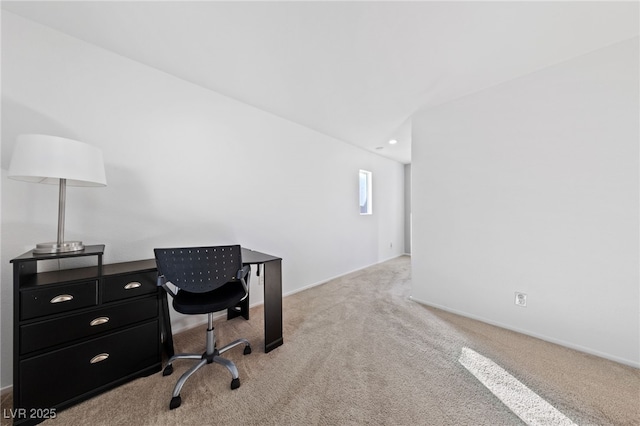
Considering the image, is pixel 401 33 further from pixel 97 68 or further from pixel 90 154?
pixel 97 68

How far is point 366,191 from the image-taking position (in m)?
4.93

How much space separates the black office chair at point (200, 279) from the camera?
4.99 feet

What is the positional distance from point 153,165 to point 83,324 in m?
1.35

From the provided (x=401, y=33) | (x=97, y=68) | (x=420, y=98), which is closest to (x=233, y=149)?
(x=97, y=68)

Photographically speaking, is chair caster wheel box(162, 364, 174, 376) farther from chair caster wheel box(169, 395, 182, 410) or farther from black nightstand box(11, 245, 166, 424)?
chair caster wheel box(169, 395, 182, 410)

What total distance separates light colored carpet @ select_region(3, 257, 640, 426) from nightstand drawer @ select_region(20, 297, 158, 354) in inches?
16.8

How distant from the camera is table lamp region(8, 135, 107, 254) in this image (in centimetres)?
132

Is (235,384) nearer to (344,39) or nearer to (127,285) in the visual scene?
(127,285)

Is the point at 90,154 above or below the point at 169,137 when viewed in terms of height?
below

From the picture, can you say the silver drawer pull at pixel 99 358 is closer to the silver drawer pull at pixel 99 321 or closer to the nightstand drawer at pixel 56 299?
the silver drawer pull at pixel 99 321

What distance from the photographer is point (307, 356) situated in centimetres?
191

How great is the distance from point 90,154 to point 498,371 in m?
3.23

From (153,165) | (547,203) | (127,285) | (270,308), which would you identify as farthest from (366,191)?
(127,285)

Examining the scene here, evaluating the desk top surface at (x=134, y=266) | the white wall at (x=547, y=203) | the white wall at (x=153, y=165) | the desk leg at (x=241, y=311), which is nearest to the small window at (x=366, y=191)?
the white wall at (x=153, y=165)
